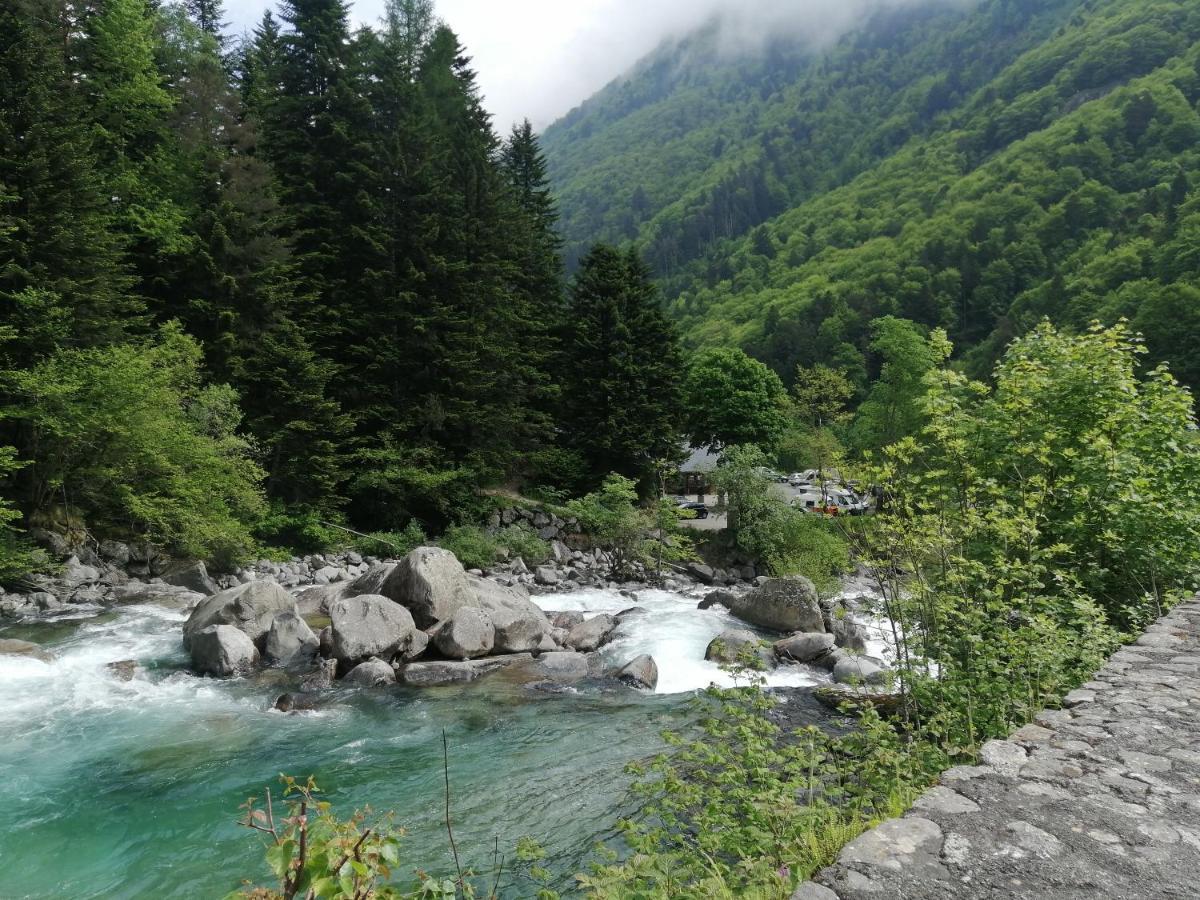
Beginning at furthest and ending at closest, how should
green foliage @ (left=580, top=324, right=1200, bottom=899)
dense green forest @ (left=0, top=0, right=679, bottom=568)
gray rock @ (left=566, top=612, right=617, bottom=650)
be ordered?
dense green forest @ (left=0, top=0, right=679, bottom=568)
gray rock @ (left=566, top=612, right=617, bottom=650)
green foliage @ (left=580, top=324, right=1200, bottom=899)

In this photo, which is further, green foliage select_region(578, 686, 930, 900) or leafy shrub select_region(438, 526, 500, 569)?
leafy shrub select_region(438, 526, 500, 569)

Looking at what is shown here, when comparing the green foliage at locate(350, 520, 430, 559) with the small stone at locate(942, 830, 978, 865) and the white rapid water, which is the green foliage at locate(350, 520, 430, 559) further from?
the small stone at locate(942, 830, 978, 865)

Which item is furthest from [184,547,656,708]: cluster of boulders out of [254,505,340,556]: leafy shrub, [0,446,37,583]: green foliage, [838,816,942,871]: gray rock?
[838,816,942,871]: gray rock

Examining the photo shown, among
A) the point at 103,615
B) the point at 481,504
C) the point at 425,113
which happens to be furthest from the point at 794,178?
the point at 103,615

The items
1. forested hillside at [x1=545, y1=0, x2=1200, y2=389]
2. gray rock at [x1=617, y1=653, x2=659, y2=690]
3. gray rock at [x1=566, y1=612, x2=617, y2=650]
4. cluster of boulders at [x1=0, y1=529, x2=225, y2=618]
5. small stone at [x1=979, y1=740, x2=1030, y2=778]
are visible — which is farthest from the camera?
forested hillside at [x1=545, y1=0, x2=1200, y2=389]

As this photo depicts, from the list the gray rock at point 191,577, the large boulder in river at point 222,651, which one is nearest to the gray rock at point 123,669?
the large boulder in river at point 222,651

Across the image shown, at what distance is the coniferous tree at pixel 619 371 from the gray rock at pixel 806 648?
53.6 ft

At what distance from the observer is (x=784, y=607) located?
16.4 metres

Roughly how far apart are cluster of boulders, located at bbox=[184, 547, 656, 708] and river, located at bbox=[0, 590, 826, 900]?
1.83 ft

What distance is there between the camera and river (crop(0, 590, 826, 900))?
672cm

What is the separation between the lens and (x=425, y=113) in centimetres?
3117

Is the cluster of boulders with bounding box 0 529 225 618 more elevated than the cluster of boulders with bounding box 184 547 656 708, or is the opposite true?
the cluster of boulders with bounding box 0 529 225 618

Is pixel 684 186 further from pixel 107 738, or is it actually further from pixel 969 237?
pixel 107 738

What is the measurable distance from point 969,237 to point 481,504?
3159 inches
